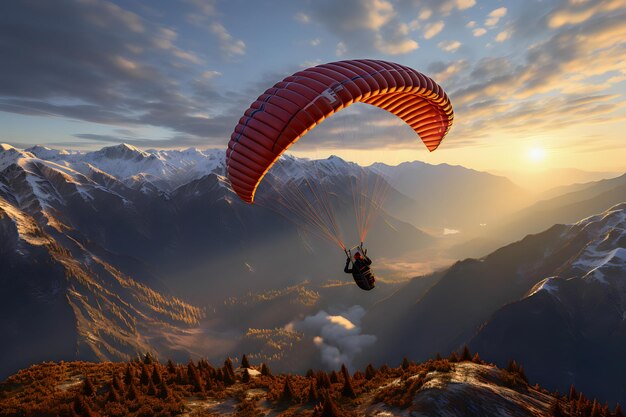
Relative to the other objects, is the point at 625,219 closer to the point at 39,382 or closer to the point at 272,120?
the point at 272,120

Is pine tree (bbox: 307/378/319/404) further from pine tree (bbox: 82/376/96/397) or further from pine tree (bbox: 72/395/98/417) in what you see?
pine tree (bbox: 82/376/96/397)

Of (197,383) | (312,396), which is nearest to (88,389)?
(197,383)

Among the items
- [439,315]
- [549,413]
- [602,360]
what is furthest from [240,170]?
[439,315]

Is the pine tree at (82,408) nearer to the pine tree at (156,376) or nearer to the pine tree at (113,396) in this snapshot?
the pine tree at (113,396)

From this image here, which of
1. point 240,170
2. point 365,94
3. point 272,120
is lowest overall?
point 240,170

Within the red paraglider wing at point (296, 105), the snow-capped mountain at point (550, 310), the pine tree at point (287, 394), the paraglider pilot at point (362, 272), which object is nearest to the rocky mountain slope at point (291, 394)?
the pine tree at point (287, 394)

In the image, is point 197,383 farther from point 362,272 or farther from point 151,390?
point 362,272
